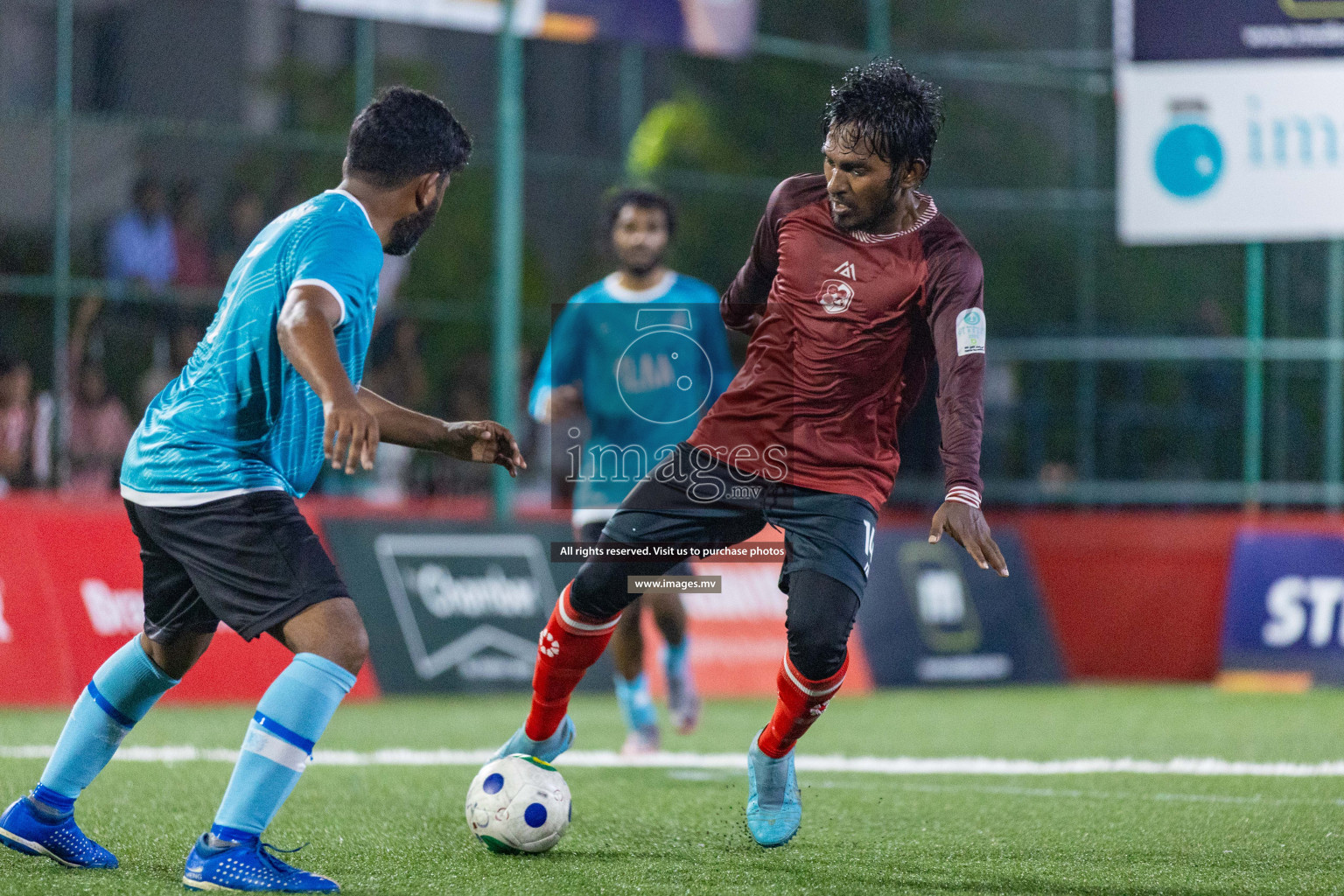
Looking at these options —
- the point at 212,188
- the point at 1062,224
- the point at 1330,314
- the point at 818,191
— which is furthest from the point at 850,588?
the point at 1062,224

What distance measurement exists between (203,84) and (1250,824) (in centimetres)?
1199

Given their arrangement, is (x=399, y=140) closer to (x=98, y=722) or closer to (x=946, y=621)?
(x=98, y=722)

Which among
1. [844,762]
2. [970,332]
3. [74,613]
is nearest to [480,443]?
[970,332]

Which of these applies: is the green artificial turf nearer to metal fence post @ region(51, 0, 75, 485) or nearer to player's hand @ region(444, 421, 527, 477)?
player's hand @ region(444, 421, 527, 477)

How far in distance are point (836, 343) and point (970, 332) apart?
1.57 ft

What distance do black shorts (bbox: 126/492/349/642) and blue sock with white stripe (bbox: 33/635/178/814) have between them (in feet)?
1.32

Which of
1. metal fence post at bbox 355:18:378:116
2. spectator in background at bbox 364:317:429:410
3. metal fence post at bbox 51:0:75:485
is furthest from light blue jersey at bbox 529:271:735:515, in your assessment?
metal fence post at bbox 355:18:378:116

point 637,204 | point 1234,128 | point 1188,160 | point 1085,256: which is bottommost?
point 637,204

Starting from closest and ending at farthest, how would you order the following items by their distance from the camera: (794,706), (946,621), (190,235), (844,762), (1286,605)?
(794,706) < (844,762) < (1286,605) < (946,621) < (190,235)

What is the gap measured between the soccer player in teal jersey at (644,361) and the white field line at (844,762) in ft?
1.80

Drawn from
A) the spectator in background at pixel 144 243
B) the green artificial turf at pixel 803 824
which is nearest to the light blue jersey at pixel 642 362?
the green artificial turf at pixel 803 824

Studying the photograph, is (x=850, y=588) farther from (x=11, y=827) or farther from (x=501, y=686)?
(x=501, y=686)

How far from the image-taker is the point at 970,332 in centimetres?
489

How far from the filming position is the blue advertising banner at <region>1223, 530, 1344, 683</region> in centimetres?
1177
